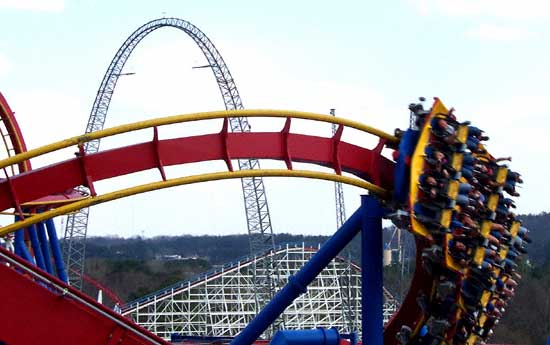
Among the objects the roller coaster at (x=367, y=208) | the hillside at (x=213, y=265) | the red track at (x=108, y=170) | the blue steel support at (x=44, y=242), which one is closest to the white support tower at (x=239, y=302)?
the hillside at (x=213, y=265)

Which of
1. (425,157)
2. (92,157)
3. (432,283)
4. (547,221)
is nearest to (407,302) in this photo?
(432,283)

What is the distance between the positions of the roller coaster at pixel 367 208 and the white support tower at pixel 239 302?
84.1ft

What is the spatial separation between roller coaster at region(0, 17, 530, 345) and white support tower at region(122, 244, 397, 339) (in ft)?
84.1

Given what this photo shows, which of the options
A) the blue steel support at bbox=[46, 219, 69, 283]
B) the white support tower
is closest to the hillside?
the white support tower

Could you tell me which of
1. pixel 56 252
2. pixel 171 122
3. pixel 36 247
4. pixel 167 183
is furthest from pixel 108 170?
pixel 56 252

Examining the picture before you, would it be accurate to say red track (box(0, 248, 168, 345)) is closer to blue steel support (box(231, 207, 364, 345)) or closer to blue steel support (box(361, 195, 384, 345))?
Result: blue steel support (box(361, 195, 384, 345))

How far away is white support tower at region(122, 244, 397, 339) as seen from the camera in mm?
40406

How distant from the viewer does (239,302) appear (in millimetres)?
41594

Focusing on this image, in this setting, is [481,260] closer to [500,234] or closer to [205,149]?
[500,234]

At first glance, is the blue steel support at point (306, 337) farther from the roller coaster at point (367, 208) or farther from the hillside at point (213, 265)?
the hillside at point (213, 265)

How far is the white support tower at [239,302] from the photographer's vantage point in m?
40.4

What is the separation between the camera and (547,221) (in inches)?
5354

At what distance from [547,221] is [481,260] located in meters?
129

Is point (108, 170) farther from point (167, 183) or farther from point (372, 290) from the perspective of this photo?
point (372, 290)
